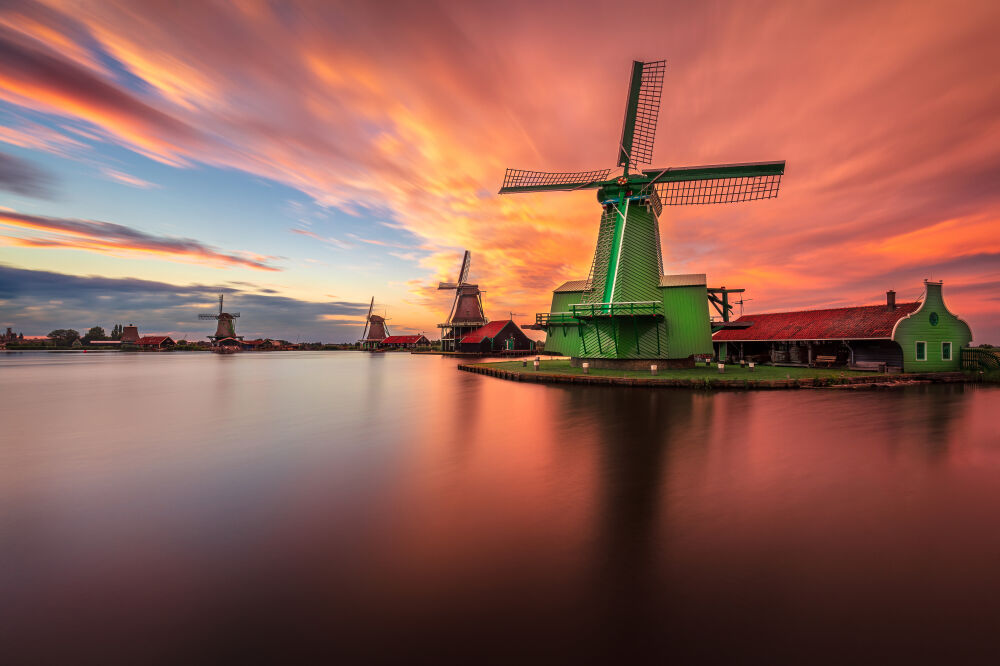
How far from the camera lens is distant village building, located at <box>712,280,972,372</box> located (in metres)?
22.6

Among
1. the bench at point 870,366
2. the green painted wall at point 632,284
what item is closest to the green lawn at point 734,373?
the bench at point 870,366

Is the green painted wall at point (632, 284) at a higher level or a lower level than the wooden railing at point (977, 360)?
higher

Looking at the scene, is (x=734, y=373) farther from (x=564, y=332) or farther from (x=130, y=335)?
(x=130, y=335)

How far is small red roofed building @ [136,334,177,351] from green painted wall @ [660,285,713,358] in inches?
4567

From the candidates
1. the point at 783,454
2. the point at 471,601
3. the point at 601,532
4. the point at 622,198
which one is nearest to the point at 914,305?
the point at 622,198

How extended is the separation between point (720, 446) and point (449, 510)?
7.04m

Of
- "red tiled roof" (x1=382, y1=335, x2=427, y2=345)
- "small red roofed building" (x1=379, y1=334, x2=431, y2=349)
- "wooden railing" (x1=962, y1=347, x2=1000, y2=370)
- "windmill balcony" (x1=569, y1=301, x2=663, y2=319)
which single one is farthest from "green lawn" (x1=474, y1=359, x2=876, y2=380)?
"red tiled roof" (x1=382, y1=335, x2=427, y2=345)

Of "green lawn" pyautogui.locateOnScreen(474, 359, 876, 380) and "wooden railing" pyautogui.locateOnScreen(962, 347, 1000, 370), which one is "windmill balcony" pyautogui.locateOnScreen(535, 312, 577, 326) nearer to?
"green lawn" pyautogui.locateOnScreen(474, 359, 876, 380)

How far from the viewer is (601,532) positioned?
18.2 ft

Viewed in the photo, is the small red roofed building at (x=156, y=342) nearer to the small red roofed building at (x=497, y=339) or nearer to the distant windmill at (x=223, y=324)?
the distant windmill at (x=223, y=324)

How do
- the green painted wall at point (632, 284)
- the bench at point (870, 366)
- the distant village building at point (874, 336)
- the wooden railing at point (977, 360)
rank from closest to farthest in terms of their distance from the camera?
the distant village building at point (874, 336) → the bench at point (870, 366) → the wooden railing at point (977, 360) → the green painted wall at point (632, 284)

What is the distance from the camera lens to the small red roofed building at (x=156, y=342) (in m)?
96.4

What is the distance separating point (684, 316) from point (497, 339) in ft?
131

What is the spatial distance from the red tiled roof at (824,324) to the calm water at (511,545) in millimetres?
14513
